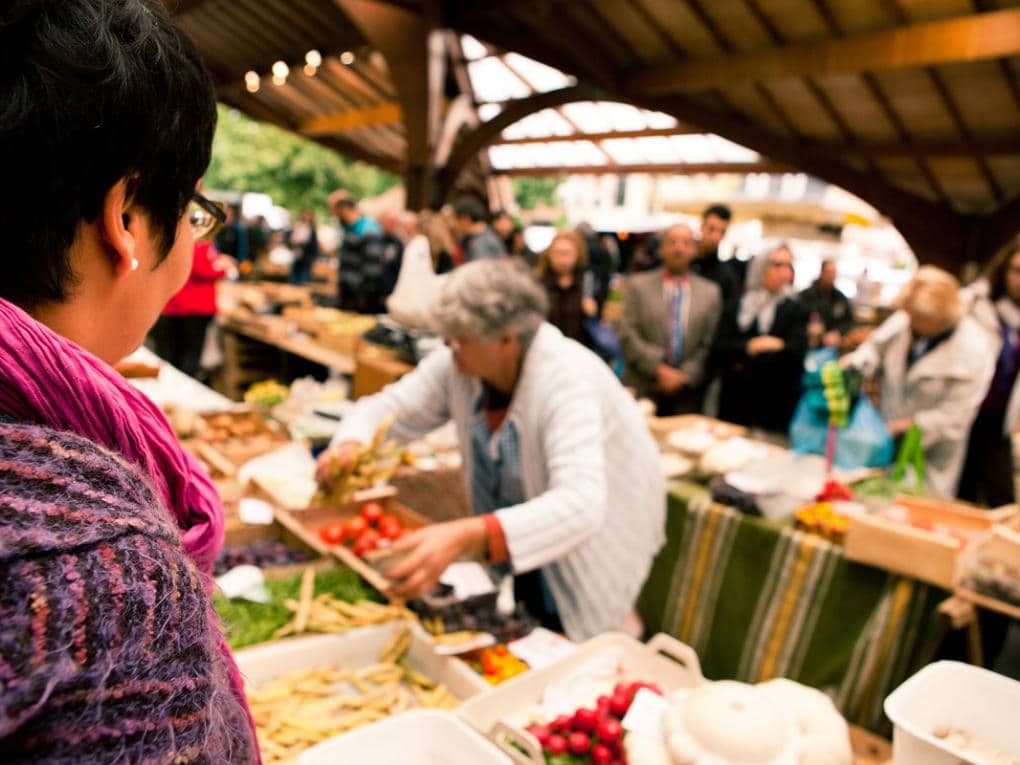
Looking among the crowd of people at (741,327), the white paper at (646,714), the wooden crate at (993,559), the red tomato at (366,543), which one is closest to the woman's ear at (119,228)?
the white paper at (646,714)

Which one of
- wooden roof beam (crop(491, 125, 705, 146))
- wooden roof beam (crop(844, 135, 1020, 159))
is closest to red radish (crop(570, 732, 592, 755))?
wooden roof beam (crop(844, 135, 1020, 159))

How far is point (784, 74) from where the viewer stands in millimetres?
6465

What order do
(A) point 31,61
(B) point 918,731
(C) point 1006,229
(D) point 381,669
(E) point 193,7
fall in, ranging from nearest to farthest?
(A) point 31,61 → (B) point 918,731 → (D) point 381,669 → (C) point 1006,229 → (E) point 193,7

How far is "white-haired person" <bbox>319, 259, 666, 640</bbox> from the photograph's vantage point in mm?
1863

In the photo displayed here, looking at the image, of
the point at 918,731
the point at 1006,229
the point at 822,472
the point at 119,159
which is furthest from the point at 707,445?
the point at 1006,229

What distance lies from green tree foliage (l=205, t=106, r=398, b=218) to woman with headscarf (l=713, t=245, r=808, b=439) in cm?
1557

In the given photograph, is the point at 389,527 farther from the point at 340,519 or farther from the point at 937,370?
the point at 937,370

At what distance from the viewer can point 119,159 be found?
58cm

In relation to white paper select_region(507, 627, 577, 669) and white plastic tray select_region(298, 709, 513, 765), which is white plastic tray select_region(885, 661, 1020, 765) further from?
white paper select_region(507, 627, 577, 669)

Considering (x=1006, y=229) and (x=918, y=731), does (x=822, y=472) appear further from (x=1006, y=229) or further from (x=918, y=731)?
(x=1006, y=229)

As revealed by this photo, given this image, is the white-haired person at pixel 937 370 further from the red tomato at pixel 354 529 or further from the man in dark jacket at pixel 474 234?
the man in dark jacket at pixel 474 234

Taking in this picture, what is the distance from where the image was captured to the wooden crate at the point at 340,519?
2.19 m

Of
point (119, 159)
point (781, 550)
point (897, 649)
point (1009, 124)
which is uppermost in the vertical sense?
point (1009, 124)

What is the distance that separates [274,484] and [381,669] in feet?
4.10
